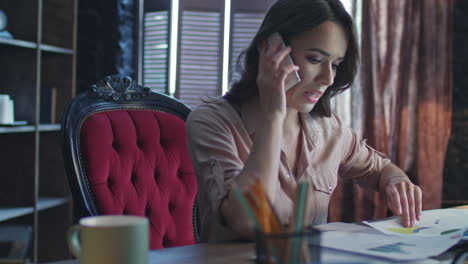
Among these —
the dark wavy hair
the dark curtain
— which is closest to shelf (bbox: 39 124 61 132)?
the dark wavy hair

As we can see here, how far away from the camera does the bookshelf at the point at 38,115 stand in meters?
2.59

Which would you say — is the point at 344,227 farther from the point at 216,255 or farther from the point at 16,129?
the point at 16,129

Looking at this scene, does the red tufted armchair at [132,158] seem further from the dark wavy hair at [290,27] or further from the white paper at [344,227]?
the white paper at [344,227]

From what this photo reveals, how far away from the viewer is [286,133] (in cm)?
157

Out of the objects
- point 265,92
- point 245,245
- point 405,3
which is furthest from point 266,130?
point 405,3

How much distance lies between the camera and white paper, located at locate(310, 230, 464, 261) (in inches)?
39.1

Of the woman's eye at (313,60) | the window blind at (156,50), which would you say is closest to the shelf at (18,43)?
the window blind at (156,50)

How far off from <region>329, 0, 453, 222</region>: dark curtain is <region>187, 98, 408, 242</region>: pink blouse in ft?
4.02

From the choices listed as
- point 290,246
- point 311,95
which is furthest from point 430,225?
point 290,246

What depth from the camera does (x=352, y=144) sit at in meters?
1.75

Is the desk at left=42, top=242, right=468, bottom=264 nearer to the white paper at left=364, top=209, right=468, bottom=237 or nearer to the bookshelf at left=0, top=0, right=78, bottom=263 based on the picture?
the white paper at left=364, top=209, right=468, bottom=237

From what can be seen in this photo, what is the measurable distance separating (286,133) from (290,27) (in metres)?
0.30

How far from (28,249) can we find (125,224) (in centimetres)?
12

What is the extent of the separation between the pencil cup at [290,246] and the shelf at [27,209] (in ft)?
6.48
